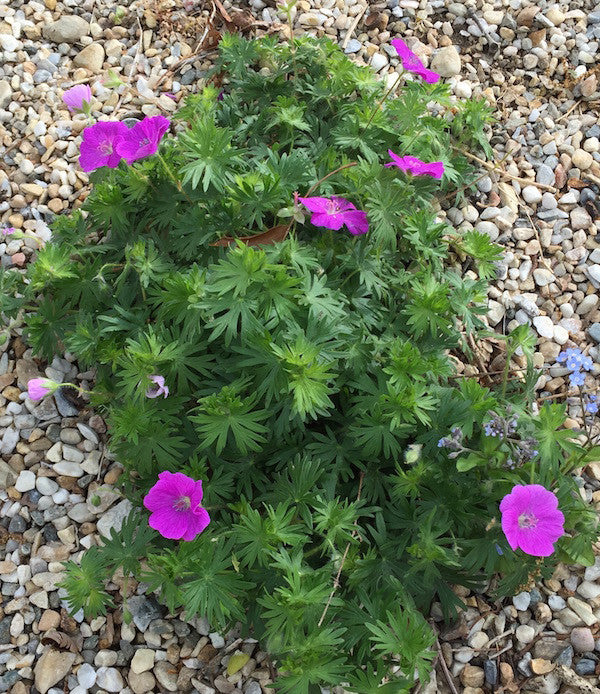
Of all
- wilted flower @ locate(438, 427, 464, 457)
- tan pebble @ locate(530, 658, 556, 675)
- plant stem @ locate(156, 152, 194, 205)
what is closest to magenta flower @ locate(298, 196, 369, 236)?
plant stem @ locate(156, 152, 194, 205)

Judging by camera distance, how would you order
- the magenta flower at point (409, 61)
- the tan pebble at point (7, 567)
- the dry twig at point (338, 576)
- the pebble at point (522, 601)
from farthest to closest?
the magenta flower at point (409, 61) < the tan pebble at point (7, 567) < the pebble at point (522, 601) < the dry twig at point (338, 576)

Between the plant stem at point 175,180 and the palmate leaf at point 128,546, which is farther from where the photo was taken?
the plant stem at point 175,180

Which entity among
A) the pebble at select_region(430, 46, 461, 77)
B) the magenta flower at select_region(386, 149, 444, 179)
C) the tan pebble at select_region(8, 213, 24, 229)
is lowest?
the tan pebble at select_region(8, 213, 24, 229)

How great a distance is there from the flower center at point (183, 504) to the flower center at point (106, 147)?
4.03 feet

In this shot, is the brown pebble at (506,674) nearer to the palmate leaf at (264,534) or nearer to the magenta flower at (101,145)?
the palmate leaf at (264,534)

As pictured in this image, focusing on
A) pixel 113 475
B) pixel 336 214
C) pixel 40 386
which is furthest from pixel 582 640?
pixel 40 386

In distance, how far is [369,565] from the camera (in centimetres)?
228

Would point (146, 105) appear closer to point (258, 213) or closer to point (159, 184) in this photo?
point (159, 184)

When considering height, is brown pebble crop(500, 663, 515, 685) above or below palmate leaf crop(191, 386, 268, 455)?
below

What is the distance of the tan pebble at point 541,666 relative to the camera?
2.34m

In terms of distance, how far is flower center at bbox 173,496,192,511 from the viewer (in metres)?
2.13

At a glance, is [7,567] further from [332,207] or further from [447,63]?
[447,63]

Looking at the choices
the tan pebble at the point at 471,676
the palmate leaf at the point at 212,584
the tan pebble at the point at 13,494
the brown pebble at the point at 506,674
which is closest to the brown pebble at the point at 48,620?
the tan pebble at the point at 13,494

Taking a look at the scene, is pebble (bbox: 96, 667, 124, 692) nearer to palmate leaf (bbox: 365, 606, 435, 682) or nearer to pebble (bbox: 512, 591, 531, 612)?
palmate leaf (bbox: 365, 606, 435, 682)
